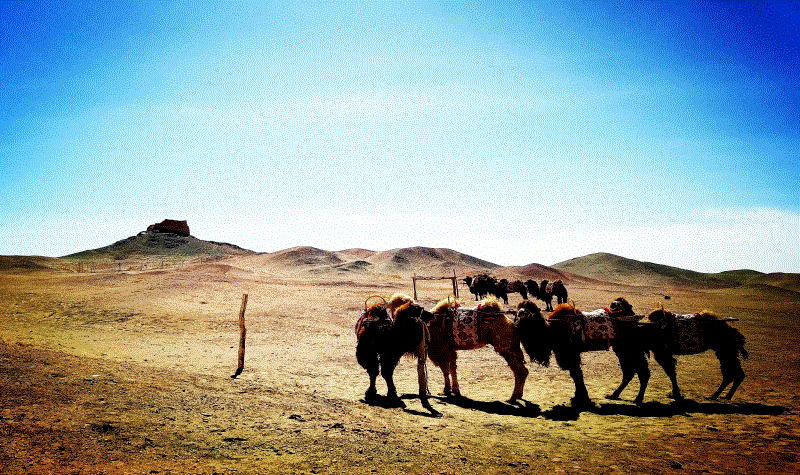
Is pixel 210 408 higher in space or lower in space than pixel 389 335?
lower

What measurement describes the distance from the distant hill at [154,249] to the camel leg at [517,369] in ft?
261

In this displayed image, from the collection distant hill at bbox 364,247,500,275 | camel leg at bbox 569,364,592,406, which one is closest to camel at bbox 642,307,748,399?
camel leg at bbox 569,364,592,406

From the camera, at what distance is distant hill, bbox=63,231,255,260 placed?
3057 inches

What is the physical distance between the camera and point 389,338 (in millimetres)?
8109

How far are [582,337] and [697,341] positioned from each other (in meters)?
2.38

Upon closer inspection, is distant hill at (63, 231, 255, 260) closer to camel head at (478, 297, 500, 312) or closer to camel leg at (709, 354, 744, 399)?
camel head at (478, 297, 500, 312)

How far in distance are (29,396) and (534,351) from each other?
8451 mm

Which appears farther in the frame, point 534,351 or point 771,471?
point 534,351

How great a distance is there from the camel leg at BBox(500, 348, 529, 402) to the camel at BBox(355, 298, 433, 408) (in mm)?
1766

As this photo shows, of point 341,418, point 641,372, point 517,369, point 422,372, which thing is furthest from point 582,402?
point 341,418

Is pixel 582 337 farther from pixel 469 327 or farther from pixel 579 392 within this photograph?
pixel 469 327

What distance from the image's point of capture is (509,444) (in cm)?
572

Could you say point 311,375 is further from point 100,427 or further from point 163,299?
point 163,299

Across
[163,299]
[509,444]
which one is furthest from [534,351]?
[163,299]
